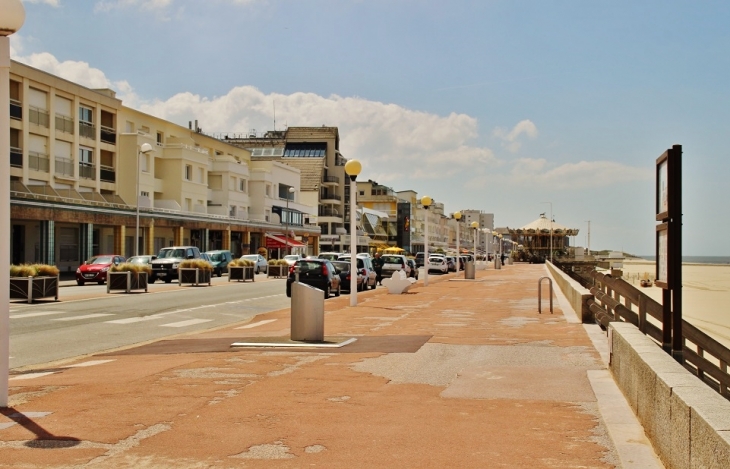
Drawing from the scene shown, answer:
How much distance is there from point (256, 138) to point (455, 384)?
340 feet

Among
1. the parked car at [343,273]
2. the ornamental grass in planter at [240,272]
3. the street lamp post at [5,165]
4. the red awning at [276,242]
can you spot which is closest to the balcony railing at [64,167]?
the ornamental grass in planter at [240,272]

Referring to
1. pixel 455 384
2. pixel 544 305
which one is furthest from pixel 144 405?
pixel 544 305

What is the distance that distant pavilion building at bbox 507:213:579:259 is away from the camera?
132 metres

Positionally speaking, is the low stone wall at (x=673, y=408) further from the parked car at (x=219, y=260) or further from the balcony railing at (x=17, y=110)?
the balcony railing at (x=17, y=110)

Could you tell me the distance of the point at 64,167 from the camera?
163ft

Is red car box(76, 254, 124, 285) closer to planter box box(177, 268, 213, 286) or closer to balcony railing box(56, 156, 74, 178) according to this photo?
planter box box(177, 268, 213, 286)

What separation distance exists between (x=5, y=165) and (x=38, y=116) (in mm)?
42961

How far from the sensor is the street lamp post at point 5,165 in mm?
Answer: 7191

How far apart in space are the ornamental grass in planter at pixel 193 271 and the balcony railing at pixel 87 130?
1976 centimetres

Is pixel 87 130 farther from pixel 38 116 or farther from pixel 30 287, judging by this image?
pixel 30 287

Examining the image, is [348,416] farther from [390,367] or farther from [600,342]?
[600,342]

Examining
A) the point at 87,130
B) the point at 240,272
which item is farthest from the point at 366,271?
the point at 87,130

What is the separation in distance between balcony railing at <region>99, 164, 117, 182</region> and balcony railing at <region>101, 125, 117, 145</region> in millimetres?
1799

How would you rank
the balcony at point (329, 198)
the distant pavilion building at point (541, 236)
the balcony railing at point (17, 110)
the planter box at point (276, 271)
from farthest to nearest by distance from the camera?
1. the distant pavilion building at point (541, 236)
2. the balcony at point (329, 198)
3. the planter box at point (276, 271)
4. the balcony railing at point (17, 110)
